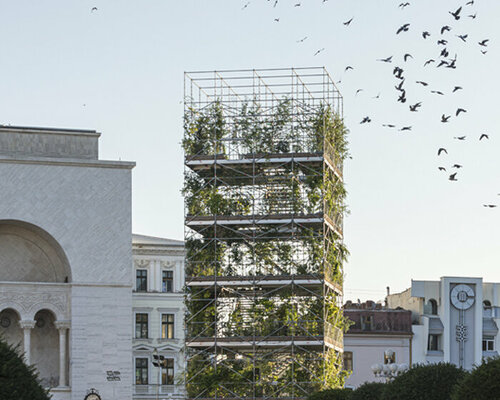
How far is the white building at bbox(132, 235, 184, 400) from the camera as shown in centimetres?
5950

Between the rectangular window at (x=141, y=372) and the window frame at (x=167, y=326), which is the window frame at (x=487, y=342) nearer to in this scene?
the window frame at (x=167, y=326)

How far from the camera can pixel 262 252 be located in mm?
47812

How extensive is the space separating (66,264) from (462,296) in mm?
25866

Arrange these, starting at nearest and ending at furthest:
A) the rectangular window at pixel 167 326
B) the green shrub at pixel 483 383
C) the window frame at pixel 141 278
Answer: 1. the green shrub at pixel 483 383
2. the rectangular window at pixel 167 326
3. the window frame at pixel 141 278

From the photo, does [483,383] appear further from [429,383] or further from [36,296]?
[36,296]

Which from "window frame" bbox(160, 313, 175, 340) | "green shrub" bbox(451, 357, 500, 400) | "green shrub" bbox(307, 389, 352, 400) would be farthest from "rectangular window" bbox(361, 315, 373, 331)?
"green shrub" bbox(451, 357, 500, 400)

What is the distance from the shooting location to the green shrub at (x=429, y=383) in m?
28.2

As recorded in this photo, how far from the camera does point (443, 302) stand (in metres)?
65.1

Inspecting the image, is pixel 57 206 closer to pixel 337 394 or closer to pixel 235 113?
pixel 235 113

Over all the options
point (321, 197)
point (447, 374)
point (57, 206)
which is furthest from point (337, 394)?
point (57, 206)

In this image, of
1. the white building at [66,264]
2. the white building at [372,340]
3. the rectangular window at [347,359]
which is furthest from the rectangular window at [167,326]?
the white building at [66,264]

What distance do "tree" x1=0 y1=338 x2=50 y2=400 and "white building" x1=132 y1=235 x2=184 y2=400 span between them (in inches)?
1509

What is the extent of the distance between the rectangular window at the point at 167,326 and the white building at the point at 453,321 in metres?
12.6

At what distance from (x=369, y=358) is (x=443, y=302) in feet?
19.0
